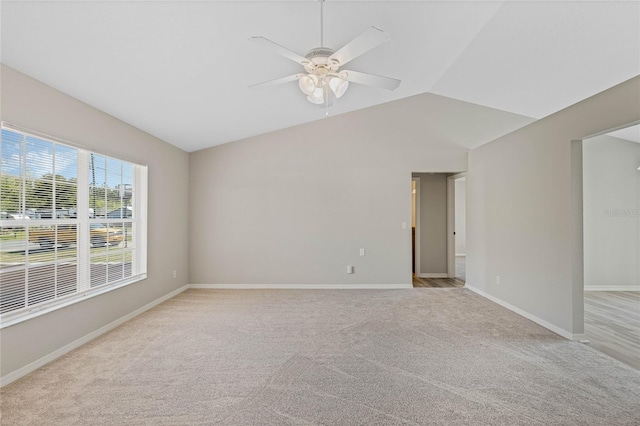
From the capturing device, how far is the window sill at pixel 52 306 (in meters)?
2.51

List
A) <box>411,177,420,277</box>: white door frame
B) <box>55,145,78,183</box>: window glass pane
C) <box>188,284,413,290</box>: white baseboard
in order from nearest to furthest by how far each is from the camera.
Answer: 1. <box>55,145,78,183</box>: window glass pane
2. <box>188,284,413,290</box>: white baseboard
3. <box>411,177,420,277</box>: white door frame

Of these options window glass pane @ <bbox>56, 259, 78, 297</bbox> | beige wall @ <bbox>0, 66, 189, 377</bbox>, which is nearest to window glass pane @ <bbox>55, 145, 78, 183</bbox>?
beige wall @ <bbox>0, 66, 189, 377</bbox>

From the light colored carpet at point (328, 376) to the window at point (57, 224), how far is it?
608 mm

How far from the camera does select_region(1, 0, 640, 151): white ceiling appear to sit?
2.26 m

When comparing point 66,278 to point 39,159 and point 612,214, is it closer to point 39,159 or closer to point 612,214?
point 39,159

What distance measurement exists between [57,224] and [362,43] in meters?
3.07

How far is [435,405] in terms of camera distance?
7.28 feet

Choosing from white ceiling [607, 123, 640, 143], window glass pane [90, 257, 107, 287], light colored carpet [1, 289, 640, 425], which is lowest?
light colored carpet [1, 289, 640, 425]

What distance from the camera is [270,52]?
117 inches

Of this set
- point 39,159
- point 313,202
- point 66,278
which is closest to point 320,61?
point 39,159

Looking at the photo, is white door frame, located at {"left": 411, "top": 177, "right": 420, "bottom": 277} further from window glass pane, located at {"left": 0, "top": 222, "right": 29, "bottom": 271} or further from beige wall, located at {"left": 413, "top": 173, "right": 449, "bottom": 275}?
window glass pane, located at {"left": 0, "top": 222, "right": 29, "bottom": 271}

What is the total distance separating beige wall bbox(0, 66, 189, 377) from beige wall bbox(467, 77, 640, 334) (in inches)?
197

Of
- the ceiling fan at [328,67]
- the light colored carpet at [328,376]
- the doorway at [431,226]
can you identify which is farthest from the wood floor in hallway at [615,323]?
the ceiling fan at [328,67]

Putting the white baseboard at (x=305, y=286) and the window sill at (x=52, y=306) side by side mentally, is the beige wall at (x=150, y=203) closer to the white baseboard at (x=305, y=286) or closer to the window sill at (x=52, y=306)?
the window sill at (x=52, y=306)
